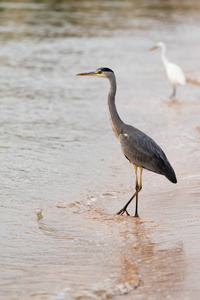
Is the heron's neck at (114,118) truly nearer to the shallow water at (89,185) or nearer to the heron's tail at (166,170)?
the heron's tail at (166,170)

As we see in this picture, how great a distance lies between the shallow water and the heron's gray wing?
51cm

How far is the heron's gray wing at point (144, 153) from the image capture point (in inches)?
277

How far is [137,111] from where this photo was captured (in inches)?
520

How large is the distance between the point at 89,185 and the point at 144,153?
1.49 metres

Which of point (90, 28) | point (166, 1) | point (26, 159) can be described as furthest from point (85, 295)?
point (166, 1)

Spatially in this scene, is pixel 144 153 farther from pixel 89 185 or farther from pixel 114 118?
pixel 89 185

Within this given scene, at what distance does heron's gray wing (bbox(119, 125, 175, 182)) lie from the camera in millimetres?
7032

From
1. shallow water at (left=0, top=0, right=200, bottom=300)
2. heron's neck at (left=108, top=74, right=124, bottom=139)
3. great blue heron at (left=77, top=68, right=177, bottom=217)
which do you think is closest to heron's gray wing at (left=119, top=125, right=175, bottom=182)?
great blue heron at (left=77, top=68, right=177, bottom=217)

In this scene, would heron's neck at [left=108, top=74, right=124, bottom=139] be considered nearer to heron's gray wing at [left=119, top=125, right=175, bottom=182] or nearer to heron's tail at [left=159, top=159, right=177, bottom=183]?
heron's gray wing at [left=119, top=125, right=175, bottom=182]

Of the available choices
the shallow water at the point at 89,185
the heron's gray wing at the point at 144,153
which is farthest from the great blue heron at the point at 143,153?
the shallow water at the point at 89,185

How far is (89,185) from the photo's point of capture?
836 cm

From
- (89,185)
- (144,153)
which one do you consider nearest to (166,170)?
(144,153)

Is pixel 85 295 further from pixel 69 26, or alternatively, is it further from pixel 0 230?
pixel 69 26

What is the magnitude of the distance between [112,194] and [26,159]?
6.14 feet
